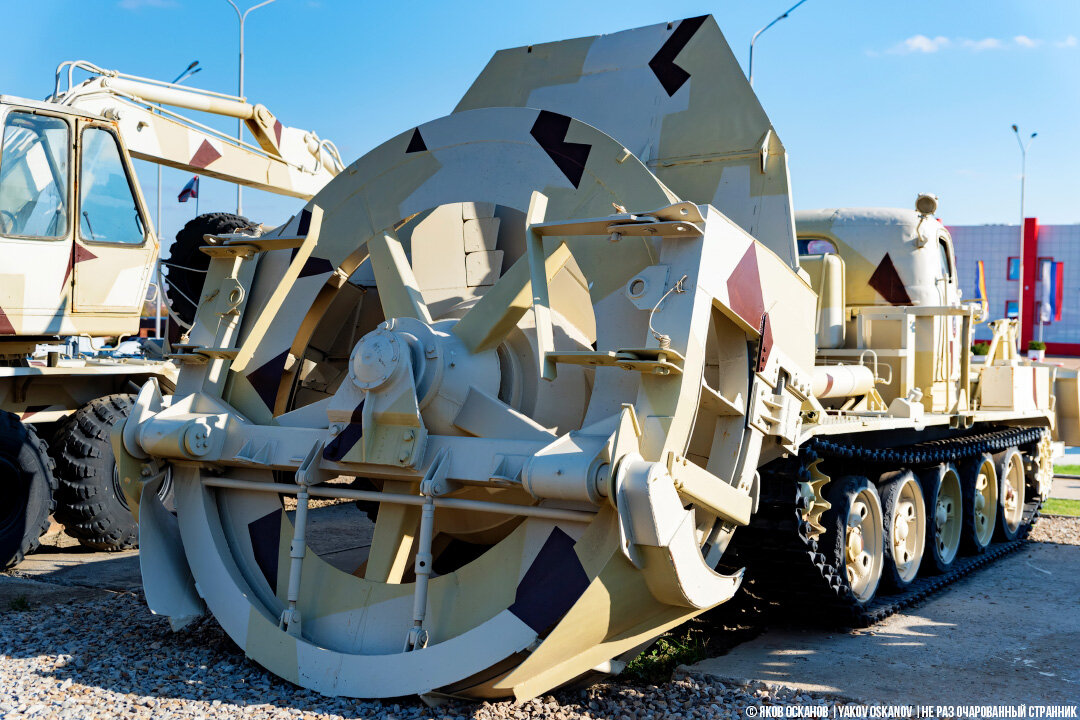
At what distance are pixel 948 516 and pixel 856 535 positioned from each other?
98.6 inches

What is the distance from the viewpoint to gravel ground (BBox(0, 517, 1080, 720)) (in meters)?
4.27

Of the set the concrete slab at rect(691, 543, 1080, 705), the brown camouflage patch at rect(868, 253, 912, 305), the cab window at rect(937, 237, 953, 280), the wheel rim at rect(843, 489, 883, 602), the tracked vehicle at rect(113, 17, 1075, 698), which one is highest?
the cab window at rect(937, 237, 953, 280)

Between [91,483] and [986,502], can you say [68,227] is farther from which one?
[986,502]

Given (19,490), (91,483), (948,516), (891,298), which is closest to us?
(19,490)

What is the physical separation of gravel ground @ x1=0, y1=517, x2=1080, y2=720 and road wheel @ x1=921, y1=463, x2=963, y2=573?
3549 mm

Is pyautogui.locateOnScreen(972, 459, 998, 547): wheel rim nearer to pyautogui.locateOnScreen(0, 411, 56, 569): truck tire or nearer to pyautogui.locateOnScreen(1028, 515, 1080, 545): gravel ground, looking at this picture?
pyautogui.locateOnScreen(1028, 515, 1080, 545): gravel ground

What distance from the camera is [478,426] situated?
4.71m

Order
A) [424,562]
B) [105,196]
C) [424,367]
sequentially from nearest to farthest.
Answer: [424,562] < [424,367] < [105,196]

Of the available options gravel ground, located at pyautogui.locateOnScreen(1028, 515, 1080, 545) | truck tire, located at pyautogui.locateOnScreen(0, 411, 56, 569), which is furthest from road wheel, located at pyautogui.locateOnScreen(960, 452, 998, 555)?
truck tire, located at pyautogui.locateOnScreen(0, 411, 56, 569)

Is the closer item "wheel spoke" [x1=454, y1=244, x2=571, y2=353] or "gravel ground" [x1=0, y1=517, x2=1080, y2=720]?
"gravel ground" [x1=0, y1=517, x2=1080, y2=720]

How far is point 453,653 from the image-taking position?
4.24 m

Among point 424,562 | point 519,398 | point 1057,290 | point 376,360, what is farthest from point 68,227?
point 1057,290

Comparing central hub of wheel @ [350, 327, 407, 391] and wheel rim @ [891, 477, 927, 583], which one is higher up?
central hub of wheel @ [350, 327, 407, 391]

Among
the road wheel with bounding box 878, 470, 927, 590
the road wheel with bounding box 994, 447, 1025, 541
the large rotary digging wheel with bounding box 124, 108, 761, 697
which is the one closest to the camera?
the large rotary digging wheel with bounding box 124, 108, 761, 697
